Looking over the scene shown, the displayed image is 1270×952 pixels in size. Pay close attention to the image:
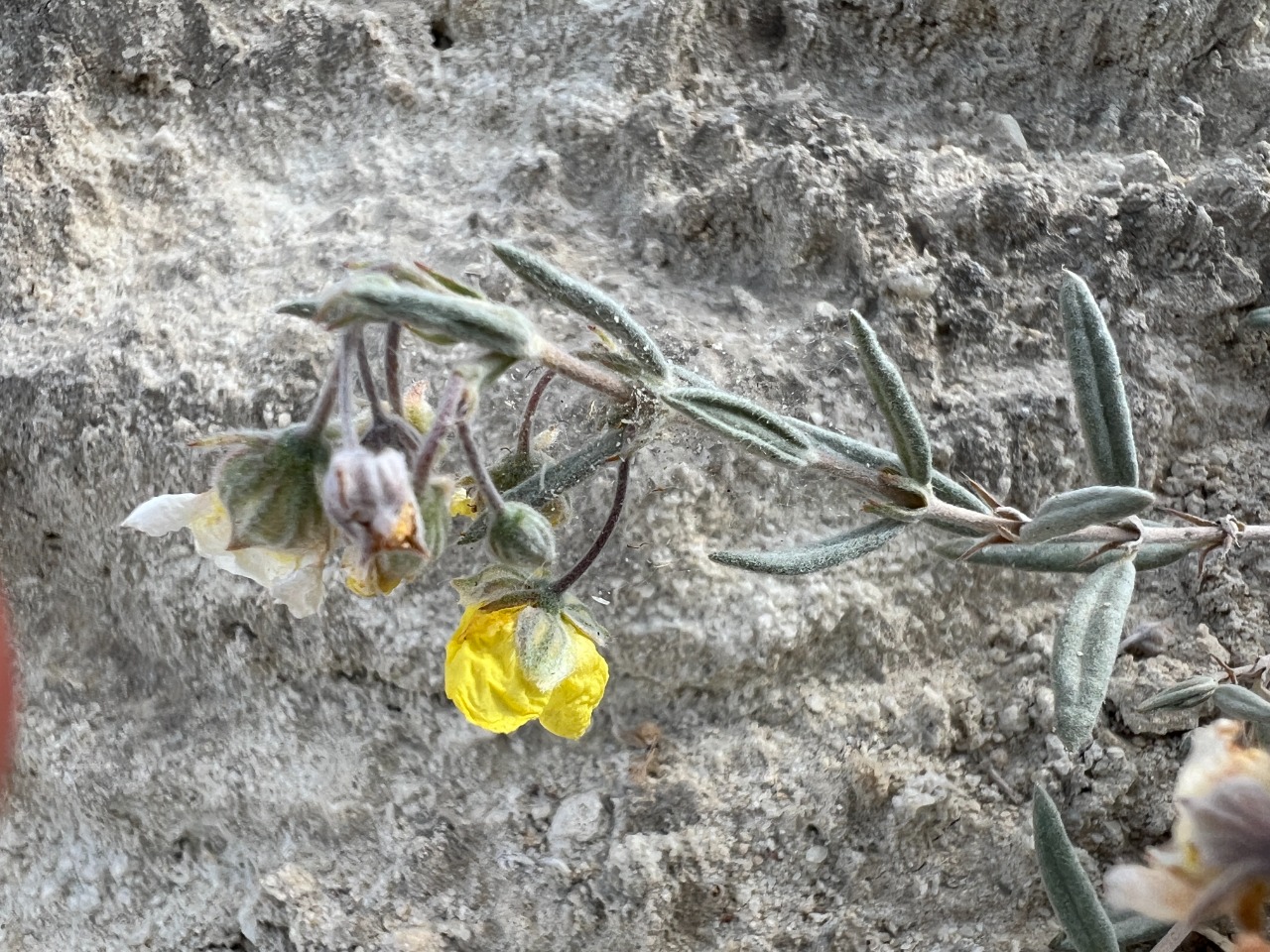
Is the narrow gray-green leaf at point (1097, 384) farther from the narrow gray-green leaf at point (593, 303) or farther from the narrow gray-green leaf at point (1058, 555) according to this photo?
the narrow gray-green leaf at point (593, 303)

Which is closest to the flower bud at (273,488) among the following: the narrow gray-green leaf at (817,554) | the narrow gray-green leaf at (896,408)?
the narrow gray-green leaf at (817,554)

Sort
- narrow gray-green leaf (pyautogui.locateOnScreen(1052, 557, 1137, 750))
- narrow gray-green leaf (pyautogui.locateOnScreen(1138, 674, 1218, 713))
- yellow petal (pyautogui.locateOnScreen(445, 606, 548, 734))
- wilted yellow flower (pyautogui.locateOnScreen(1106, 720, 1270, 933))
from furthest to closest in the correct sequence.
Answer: narrow gray-green leaf (pyautogui.locateOnScreen(1138, 674, 1218, 713))
narrow gray-green leaf (pyautogui.locateOnScreen(1052, 557, 1137, 750))
yellow petal (pyautogui.locateOnScreen(445, 606, 548, 734))
wilted yellow flower (pyautogui.locateOnScreen(1106, 720, 1270, 933))

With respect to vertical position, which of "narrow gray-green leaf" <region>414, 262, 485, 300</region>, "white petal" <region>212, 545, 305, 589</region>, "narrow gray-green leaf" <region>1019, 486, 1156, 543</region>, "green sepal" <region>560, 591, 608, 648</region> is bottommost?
"green sepal" <region>560, 591, 608, 648</region>

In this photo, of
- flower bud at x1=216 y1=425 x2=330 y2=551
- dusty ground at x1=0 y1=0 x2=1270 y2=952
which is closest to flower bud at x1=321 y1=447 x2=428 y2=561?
flower bud at x1=216 y1=425 x2=330 y2=551

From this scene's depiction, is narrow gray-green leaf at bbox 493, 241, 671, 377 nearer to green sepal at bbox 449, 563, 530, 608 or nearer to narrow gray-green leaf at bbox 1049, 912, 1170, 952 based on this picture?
green sepal at bbox 449, 563, 530, 608

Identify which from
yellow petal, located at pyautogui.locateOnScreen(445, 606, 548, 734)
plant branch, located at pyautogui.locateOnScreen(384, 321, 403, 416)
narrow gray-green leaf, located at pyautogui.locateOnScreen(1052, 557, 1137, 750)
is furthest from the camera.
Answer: narrow gray-green leaf, located at pyautogui.locateOnScreen(1052, 557, 1137, 750)

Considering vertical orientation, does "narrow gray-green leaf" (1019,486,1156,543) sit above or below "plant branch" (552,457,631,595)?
above

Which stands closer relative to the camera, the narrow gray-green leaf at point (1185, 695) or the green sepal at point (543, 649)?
the green sepal at point (543, 649)

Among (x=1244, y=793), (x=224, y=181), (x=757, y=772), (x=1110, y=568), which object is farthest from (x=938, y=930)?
(x=224, y=181)
